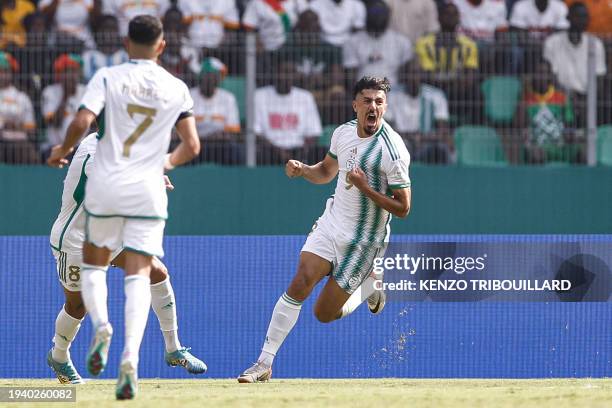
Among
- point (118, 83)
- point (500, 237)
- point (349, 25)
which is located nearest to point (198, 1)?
point (349, 25)

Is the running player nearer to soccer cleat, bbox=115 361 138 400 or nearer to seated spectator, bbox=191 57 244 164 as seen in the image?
soccer cleat, bbox=115 361 138 400

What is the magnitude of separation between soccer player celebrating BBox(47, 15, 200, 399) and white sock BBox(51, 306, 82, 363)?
85.8 inches

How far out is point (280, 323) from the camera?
9500mm

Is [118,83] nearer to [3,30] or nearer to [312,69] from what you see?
[312,69]

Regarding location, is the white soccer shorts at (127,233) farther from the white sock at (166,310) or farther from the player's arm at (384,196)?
the player's arm at (384,196)

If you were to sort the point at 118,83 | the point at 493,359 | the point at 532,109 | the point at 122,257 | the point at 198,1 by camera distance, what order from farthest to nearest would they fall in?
the point at 198,1 < the point at 532,109 < the point at 493,359 < the point at 122,257 < the point at 118,83

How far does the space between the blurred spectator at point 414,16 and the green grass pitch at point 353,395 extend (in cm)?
584

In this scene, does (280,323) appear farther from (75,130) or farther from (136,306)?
(75,130)

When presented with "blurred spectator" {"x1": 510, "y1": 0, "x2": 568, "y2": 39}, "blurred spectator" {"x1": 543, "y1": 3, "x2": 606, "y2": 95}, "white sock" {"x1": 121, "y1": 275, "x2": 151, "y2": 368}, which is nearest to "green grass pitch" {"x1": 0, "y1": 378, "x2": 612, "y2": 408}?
"white sock" {"x1": 121, "y1": 275, "x2": 151, "y2": 368}

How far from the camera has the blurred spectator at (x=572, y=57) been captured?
552 inches

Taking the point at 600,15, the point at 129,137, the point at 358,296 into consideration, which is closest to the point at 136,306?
the point at 129,137

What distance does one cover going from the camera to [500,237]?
11602 millimetres

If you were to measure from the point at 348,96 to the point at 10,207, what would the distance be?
3.75 meters

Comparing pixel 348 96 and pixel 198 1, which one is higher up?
pixel 198 1
